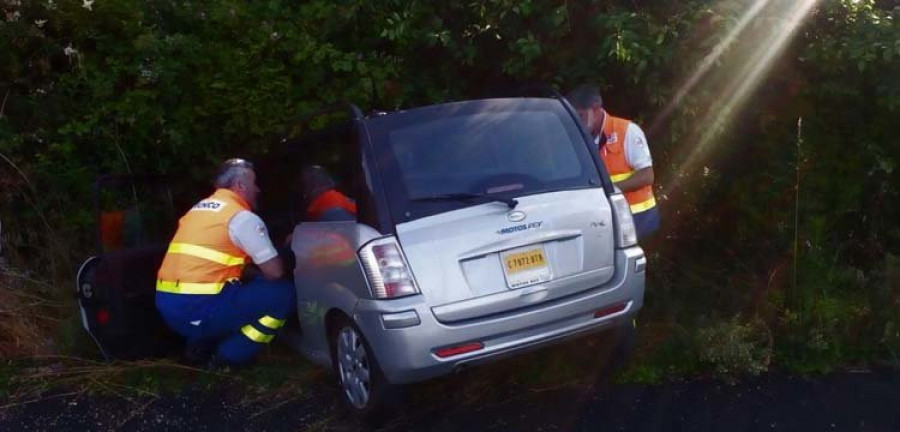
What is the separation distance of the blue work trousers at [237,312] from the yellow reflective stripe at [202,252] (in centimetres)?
17

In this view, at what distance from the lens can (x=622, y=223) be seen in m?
5.18

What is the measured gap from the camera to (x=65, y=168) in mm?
7855

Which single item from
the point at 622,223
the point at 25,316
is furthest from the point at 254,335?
the point at 622,223

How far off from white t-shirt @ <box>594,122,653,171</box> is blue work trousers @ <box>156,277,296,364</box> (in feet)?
7.43

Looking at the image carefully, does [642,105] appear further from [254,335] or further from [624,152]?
[254,335]

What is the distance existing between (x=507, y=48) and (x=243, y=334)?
2.79 meters

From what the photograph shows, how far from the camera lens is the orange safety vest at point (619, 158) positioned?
6332 mm

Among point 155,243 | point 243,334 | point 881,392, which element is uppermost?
point 155,243

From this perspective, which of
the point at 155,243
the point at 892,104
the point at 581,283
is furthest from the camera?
the point at 155,243

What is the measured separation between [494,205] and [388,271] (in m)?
0.64

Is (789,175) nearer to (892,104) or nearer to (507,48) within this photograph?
(892,104)

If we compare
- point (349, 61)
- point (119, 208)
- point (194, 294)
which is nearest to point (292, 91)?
point (349, 61)

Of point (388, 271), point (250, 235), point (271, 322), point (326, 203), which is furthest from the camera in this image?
point (271, 322)

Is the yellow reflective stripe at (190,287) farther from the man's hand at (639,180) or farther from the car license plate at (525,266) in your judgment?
the man's hand at (639,180)
